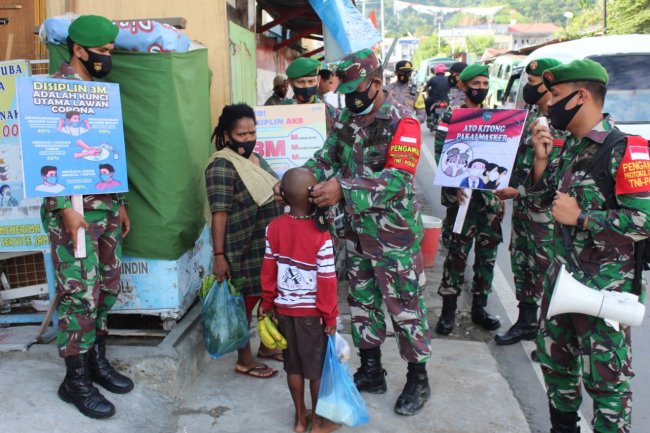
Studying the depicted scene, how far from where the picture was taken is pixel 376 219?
328 centimetres

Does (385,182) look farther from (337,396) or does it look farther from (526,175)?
(526,175)

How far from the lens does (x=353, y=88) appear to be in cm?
313

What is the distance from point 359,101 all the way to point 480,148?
1.30 metres

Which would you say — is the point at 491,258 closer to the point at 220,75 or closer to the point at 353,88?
the point at 353,88

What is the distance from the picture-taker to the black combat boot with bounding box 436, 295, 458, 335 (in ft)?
15.1

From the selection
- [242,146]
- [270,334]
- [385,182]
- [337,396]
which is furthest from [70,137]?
[337,396]

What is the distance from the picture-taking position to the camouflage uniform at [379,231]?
3125 millimetres

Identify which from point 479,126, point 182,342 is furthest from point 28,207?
point 479,126

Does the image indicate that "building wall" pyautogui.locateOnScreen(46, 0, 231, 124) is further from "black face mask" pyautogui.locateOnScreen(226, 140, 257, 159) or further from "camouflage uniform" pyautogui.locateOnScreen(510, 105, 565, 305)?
"camouflage uniform" pyautogui.locateOnScreen(510, 105, 565, 305)

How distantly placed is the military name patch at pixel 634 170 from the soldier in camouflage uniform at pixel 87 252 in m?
2.48

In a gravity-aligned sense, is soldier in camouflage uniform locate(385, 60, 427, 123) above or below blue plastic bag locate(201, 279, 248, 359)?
above

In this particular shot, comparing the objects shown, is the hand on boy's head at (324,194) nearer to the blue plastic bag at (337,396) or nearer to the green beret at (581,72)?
the blue plastic bag at (337,396)

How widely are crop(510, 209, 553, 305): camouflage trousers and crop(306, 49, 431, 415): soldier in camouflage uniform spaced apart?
3.98 ft

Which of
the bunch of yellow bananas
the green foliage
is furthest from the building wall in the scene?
the green foliage
